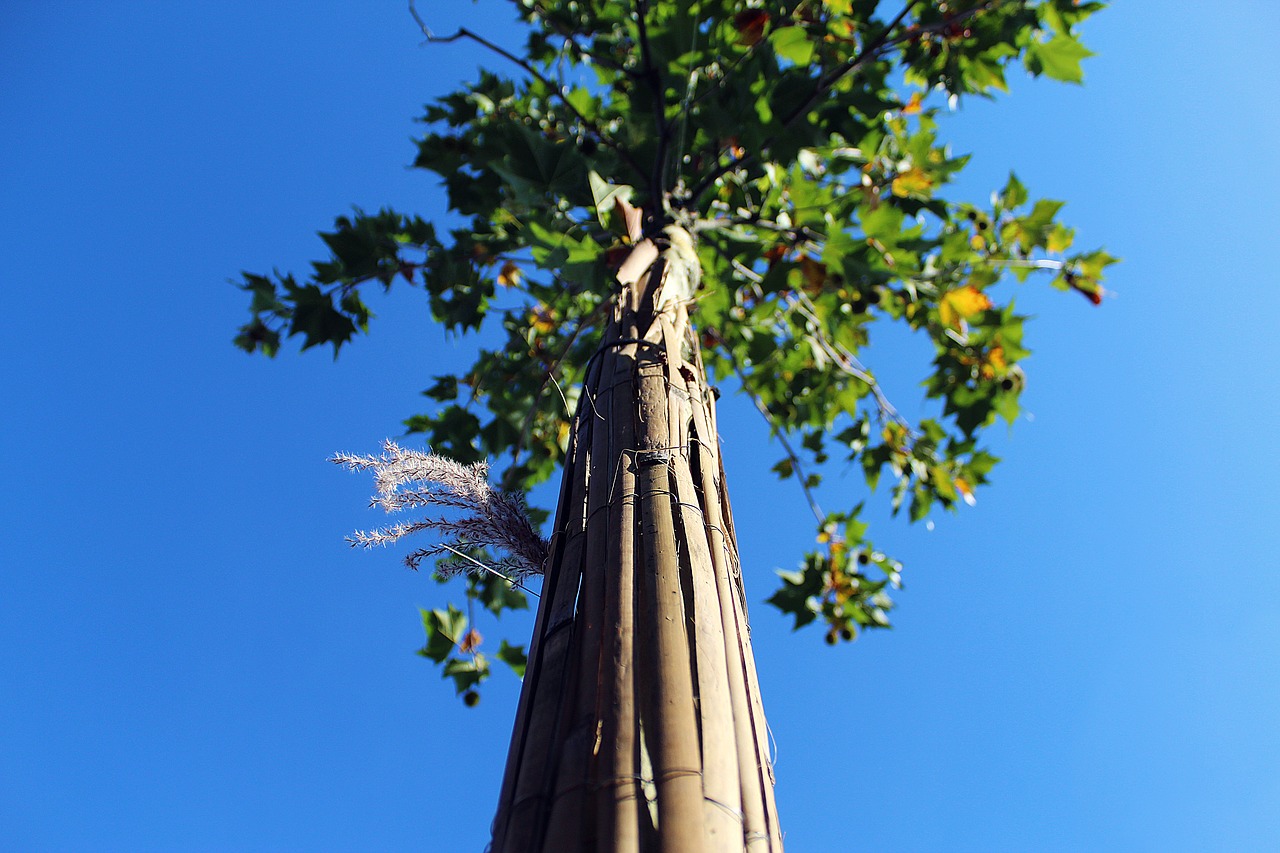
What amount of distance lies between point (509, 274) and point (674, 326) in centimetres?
329

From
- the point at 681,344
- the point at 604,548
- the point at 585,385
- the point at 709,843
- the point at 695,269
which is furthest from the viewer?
the point at 695,269

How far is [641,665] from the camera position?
95 cm

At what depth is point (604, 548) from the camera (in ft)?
3.74

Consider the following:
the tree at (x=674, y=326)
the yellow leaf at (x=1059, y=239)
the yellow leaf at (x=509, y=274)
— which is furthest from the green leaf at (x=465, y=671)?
the yellow leaf at (x=1059, y=239)

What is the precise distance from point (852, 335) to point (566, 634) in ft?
13.2

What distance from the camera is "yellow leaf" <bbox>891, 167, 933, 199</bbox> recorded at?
370cm

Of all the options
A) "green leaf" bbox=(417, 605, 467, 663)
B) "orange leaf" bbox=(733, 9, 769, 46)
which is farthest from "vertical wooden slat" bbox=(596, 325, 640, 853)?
"orange leaf" bbox=(733, 9, 769, 46)

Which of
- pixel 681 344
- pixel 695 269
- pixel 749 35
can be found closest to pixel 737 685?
pixel 681 344

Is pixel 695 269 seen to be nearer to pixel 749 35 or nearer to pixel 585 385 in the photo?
pixel 585 385

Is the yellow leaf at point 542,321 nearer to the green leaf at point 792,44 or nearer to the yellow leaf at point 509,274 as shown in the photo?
the yellow leaf at point 509,274

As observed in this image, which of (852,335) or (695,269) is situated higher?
(852,335)

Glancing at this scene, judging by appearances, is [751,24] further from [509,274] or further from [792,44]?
[509,274]

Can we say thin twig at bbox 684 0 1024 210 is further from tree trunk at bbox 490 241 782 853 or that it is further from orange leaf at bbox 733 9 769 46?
tree trunk at bbox 490 241 782 853

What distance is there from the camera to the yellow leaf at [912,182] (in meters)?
3.70
